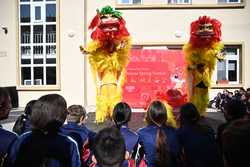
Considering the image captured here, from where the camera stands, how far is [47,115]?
320 centimetres

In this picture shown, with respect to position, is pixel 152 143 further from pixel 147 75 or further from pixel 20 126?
pixel 147 75

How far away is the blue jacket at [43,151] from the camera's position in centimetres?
318

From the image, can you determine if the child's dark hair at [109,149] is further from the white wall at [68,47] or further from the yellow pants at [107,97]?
the white wall at [68,47]

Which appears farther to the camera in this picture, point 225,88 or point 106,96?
point 225,88

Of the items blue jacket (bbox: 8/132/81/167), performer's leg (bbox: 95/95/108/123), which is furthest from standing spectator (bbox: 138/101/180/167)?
performer's leg (bbox: 95/95/108/123)

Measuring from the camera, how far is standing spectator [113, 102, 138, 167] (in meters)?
4.14

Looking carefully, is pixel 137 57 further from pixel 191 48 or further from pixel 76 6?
pixel 191 48

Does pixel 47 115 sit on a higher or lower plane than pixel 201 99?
higher

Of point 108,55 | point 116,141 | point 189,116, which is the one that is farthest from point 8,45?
point 116,141

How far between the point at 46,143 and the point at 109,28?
6.89 metres

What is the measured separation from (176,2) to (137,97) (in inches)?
228

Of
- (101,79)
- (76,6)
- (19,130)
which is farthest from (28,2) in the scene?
(19,130)

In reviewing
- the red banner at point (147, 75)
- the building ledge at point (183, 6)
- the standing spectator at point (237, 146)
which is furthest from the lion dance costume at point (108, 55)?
the building ledge at point (183, 6)

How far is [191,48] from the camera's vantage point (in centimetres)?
1097
